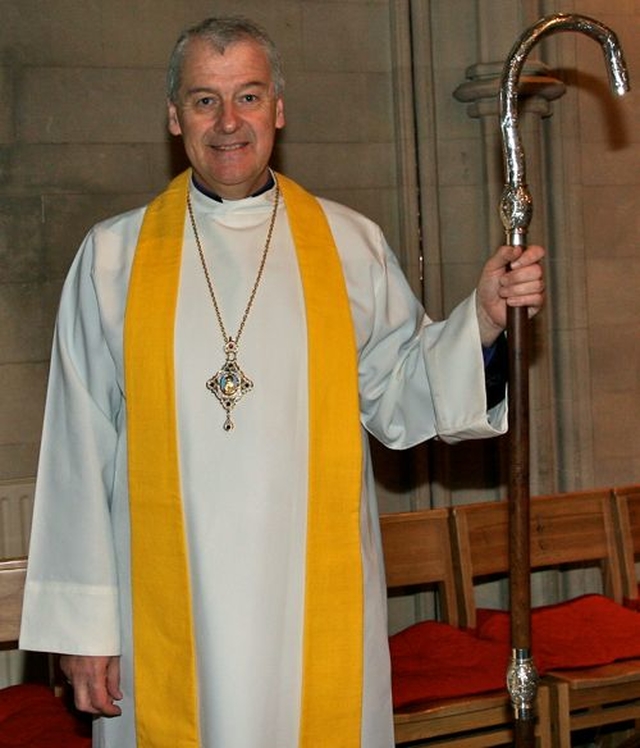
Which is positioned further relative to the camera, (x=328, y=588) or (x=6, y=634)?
(x=6, y=634)

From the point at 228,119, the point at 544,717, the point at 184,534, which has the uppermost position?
the point at 228,119

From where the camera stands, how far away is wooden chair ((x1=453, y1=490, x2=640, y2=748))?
5074 mm

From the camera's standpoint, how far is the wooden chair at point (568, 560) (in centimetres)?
507

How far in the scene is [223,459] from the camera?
3.58 meters

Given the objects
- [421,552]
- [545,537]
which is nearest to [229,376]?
[421,552]

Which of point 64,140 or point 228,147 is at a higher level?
point 64,140

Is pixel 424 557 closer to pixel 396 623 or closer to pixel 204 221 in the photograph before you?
pixel 396 623

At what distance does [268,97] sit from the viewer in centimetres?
364

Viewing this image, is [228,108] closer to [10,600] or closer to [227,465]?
[227,465]

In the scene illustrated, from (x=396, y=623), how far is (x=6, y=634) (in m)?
2.36

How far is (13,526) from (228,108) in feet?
9.53

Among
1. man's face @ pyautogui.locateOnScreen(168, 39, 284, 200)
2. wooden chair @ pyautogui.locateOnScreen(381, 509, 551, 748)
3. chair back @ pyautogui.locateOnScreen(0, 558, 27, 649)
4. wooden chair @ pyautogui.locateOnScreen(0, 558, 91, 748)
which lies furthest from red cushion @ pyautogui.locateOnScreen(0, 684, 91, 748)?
man's face @ pyautogui.locateOnScreen(168, 39, 284, 200)

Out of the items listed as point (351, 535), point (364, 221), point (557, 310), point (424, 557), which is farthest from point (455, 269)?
point (351, 535)

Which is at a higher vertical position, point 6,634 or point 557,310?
point 557,310
